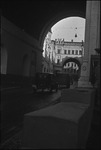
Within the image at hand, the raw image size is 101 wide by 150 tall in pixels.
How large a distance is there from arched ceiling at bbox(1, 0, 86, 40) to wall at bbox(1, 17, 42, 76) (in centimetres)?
97

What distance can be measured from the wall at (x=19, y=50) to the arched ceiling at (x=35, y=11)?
3.17ft

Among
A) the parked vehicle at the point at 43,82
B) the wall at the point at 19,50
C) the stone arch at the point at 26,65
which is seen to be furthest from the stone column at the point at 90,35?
the stone arch at the point at 26,65

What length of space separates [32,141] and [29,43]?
36.0 metres

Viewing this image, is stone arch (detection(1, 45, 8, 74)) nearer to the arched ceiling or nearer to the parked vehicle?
the arched ceiling

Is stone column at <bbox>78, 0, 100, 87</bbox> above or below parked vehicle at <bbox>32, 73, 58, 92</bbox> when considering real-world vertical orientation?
above

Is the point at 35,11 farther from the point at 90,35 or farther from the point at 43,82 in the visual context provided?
the point at 90,35

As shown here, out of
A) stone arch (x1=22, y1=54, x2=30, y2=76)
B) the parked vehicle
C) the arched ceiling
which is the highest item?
the arched ceiling

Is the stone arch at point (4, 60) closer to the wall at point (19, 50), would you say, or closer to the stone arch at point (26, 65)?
the wall at point (19, 50)

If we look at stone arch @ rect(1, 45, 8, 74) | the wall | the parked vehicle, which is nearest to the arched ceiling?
the wall

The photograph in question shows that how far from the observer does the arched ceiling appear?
30.9 m

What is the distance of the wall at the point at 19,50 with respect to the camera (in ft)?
99.0

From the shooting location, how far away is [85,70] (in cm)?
1589

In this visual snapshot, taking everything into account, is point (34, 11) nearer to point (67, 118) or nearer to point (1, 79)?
point (1, 79)

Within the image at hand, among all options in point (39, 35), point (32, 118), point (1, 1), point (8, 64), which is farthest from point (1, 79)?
point (32, 118)
